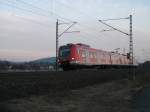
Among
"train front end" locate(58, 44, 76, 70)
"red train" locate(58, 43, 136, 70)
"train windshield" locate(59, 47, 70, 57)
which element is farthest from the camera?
"train windshield" locate(59, 47, 70, 57)

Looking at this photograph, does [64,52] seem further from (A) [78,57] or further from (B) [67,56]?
(A) [78,57]

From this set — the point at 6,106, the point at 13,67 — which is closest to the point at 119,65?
the point at 13,67

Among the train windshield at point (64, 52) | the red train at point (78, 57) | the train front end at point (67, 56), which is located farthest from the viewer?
the train windshield at point (64, 52)

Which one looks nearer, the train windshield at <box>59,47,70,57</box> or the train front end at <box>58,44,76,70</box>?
the train front end at <box>58,44,76,70</box>

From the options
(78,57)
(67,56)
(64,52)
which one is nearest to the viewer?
(78,57)

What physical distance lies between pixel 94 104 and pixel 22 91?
3557 millimetres

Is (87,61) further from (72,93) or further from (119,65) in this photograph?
(72,93)

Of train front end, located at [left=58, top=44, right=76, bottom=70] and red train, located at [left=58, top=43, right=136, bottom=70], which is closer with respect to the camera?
train front end, located at [left=58, top=44, right=76, bottom=70]

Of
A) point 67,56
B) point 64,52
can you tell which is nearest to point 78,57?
point 67,56

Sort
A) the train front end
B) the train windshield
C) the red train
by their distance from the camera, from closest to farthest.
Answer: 1. the train front end
2. the red train
3. the train windshield

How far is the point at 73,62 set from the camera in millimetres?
46125

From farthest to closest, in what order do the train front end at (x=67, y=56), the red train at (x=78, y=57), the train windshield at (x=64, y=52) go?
the train windshield at (x=64, y=52) → the red train at (x=78, y=57) → the train front end at (x=67, y=56)

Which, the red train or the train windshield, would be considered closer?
the red train

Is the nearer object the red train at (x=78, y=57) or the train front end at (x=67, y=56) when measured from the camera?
the train front end at (x=67, y=56)
